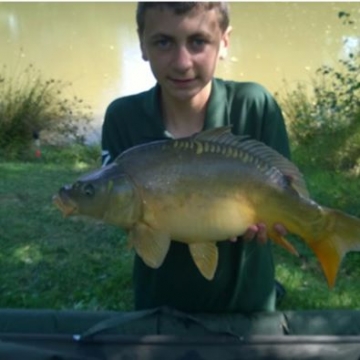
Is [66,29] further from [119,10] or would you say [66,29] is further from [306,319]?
[306,319]

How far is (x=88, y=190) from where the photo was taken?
59.7 inches

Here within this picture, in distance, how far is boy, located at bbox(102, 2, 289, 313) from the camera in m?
1.67

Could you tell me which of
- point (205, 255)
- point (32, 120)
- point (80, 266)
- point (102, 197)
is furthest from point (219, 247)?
point (32, 120)

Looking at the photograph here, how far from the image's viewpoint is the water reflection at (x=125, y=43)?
8.43 metres

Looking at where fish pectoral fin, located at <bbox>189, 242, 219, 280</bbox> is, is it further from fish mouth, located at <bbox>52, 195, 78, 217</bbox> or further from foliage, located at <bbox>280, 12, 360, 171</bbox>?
foliage, located at <bbox>280, 12, 360, 171</bbox>

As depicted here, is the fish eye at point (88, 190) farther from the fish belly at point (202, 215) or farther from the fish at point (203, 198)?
the fish belly at point (202, 215)

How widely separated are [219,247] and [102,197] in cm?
48

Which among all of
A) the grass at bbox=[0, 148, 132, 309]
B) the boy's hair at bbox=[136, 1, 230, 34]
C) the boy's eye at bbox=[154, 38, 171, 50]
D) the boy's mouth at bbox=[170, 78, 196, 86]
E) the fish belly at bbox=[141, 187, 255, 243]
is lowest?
the grass at bbox=[0, 148, 132, 309]

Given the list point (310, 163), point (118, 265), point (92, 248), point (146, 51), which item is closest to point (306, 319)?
point (146, 51)

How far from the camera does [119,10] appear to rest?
13.1 m

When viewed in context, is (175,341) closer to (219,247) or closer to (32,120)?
(219,247)

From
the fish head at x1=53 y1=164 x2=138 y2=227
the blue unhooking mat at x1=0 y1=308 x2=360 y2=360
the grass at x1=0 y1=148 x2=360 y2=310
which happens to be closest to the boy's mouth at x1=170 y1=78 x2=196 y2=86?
the fish head at x1=53 y1=164 x2=138 y2=227

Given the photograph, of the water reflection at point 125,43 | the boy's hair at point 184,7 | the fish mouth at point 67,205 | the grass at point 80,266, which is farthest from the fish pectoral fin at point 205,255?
the water reflection at point 125,43

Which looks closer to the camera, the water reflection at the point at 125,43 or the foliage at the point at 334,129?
the foliage at the point at 334,129
